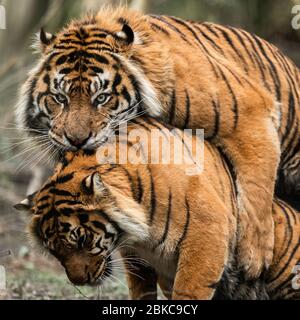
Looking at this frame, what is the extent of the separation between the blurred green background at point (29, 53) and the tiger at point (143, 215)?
222 centimetres

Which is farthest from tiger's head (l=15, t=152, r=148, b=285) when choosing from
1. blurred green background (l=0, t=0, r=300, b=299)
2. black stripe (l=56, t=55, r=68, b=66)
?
blurred green background (l=0, t=0, r=300, b=299)

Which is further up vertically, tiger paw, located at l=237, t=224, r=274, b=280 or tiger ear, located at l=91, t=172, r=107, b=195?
tiger ear, located at l=91, t=172, r=107, b=195

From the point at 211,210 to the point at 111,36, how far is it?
3.21 feet

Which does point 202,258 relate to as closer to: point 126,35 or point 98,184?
point 98,184

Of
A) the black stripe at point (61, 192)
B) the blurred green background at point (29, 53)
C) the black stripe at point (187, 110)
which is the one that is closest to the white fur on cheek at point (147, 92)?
the black stripe at point (187, 110)

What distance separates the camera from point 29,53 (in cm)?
793

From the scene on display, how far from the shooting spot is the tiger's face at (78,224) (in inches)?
132

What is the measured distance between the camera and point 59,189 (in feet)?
11.2

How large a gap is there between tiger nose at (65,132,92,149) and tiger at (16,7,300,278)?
0.01m

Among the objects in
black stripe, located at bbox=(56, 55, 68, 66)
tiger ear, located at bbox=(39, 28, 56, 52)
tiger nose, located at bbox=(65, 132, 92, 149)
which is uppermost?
tiger ear, located at bbox=(39, 28, 56, 52)

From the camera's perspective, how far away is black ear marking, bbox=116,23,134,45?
3736 millimetres

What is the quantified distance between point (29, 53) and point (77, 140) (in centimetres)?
467

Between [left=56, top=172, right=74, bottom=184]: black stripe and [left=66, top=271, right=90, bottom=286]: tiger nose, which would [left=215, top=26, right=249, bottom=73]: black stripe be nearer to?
[left=56, top=172, right=74, bottom=184]: black stripe
